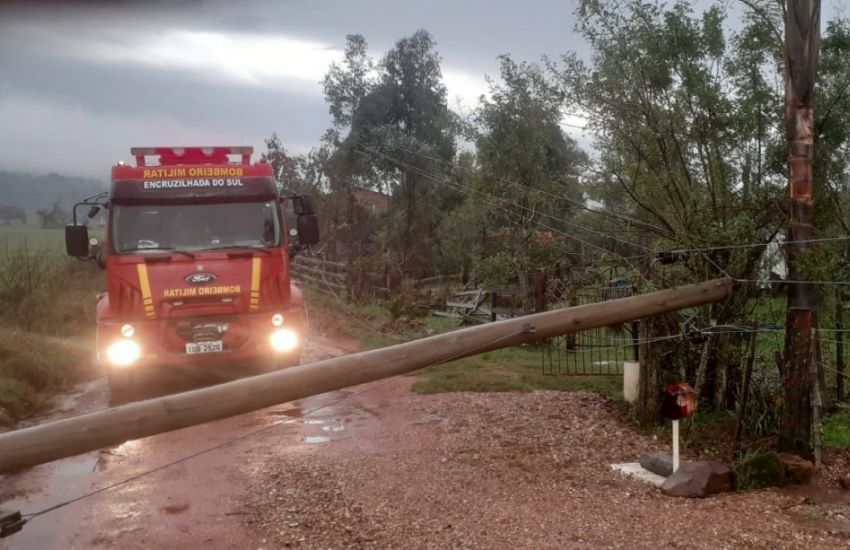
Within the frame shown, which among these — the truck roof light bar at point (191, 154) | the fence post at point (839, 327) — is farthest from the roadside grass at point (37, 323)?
the fence post at point (839, 327)

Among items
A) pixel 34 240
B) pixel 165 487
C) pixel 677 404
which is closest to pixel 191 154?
pixel 165 487

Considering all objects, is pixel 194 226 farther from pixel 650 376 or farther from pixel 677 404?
pixel 677 404

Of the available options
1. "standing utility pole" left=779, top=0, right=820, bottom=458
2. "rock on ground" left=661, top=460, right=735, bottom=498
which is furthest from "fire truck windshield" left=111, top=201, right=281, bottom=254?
"standing utility pole" left=779, top=0, right=820, bottom=458

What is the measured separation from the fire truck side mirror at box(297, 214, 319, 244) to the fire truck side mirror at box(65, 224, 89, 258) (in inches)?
109

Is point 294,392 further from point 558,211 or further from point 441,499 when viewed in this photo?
point 558,211

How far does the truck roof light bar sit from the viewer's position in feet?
31.7

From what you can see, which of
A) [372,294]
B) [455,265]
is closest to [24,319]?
[372,294]

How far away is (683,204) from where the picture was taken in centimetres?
823

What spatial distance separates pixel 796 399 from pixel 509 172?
1284 cm

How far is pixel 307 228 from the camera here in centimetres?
1002

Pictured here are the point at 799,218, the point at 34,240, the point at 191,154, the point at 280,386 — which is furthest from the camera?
the point at 34,240

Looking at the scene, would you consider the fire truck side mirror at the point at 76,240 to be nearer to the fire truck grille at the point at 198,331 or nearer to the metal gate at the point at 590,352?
the fire truck grille at the point at 198,331

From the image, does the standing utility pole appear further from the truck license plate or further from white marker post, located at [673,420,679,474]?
the truck license plate

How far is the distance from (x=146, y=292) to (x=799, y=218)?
717cm
